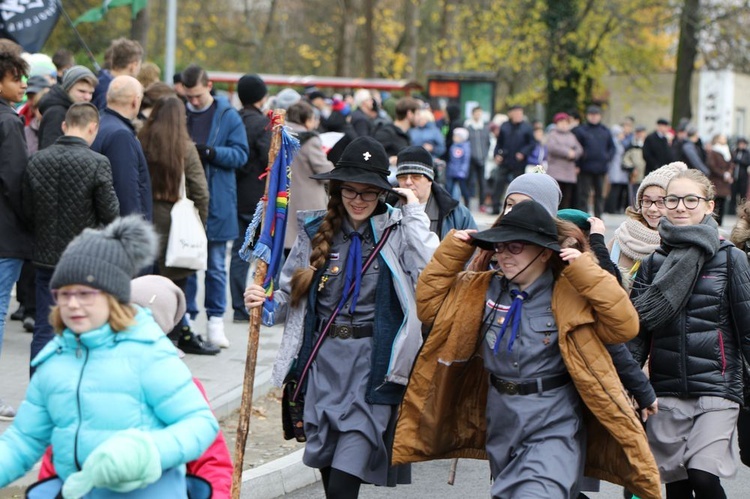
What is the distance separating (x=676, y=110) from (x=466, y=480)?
A: 90.3 ft

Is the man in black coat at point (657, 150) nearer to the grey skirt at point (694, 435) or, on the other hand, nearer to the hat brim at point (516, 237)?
the grey skirt at point (694, 435)

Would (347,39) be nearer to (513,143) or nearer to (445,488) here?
(513,143)

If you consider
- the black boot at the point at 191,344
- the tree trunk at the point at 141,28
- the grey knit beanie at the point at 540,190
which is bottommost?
the black boot at the point at 191,344

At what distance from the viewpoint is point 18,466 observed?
12.2 feet

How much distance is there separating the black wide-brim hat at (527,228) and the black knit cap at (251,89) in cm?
625

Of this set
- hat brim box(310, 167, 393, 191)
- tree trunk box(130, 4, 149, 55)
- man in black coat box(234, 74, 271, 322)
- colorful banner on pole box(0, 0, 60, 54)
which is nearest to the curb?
hat brim box(310, 167, 393, 191)

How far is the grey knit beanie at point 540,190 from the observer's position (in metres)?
5.29

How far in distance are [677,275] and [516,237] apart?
1091 mm

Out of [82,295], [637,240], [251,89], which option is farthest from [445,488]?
[251,89]

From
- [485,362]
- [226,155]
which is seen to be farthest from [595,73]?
[485,362]

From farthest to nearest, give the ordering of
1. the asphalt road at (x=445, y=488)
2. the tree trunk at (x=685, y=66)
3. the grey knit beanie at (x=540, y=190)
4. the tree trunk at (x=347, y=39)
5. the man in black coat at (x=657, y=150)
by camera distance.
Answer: the tree trunk at (x=347, y=39) < the tree trunk at (x=685, y=66) < the man in black coat at (x=657, y=150) < the asphalt road at (x=445, y=488) < the grey knit beanie at (x=540, y=190)

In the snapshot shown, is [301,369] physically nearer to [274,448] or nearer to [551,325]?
[551,325]

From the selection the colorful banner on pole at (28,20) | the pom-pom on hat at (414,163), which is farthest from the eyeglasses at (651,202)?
the colorful banner on pole at (28,20)

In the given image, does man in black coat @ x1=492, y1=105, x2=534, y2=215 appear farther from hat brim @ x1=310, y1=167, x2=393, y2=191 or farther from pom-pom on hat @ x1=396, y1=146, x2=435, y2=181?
hat brim @ x1=310, y1=167, x2=393, y2=191
